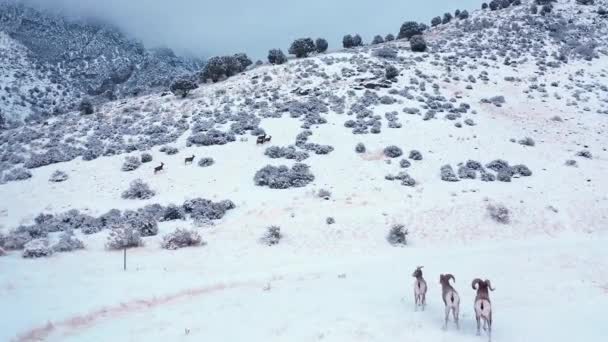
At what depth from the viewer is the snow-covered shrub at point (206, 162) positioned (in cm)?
3127

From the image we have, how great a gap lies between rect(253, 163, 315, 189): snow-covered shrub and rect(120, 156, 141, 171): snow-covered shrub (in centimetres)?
940

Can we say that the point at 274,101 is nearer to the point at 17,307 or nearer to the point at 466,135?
the point at 466,135

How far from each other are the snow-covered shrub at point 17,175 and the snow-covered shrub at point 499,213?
3001cm

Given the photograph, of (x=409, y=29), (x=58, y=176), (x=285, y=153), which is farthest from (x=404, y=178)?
(x=409, y=29)

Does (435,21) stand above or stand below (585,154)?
above

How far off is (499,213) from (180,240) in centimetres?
1561

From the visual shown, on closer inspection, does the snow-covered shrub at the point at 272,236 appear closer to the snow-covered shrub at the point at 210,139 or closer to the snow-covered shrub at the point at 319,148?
the snow-covered shrub at the point at 319,148

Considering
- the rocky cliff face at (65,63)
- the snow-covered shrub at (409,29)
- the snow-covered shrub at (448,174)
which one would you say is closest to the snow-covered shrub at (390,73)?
the snow-covered shrub at (448,174)

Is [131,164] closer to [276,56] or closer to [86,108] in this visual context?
[86,108]

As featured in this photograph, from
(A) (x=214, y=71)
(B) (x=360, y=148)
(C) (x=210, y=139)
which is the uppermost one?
(A) (x=214, y=71)

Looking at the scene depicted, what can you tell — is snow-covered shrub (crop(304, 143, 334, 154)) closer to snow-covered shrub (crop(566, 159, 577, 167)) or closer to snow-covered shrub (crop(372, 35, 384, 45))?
snow-covered shrub (crop(566, 159, 577, 167))

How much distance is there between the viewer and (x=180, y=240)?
20.0m

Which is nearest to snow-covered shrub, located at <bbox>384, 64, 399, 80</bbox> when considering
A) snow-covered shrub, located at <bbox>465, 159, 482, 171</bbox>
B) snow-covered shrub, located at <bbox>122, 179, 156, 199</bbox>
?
snow-covered shrub, located at <bbox>465, 159, 482, 171</bbox>

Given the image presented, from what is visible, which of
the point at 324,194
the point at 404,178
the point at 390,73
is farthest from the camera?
the point at 390,73
